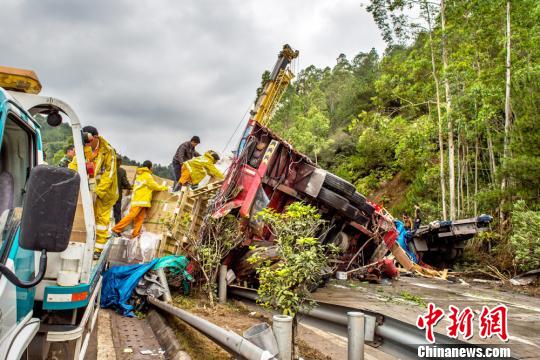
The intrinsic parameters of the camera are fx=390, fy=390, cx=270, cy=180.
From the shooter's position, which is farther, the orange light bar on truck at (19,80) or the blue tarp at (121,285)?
the blue tarp at (121,285)

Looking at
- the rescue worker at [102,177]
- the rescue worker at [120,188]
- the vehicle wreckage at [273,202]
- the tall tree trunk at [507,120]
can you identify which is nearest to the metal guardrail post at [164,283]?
the vehicle wreckage at [273,202]

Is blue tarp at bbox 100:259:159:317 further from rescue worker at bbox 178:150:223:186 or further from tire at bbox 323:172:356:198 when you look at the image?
tire at bbox 323:172:356:198

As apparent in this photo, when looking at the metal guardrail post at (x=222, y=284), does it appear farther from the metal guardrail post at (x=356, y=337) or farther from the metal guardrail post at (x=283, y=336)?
the metal guardrail post at (x=356, y=337)

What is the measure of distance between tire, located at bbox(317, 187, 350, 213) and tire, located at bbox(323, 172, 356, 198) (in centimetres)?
10

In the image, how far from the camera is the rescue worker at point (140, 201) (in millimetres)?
6398

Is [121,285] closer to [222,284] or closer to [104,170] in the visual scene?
[222,284]

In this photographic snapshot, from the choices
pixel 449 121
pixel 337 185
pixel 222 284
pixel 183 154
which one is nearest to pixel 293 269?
pixel 222 284

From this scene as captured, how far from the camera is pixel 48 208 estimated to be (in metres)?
1.50

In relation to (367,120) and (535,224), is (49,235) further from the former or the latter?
(367,120)

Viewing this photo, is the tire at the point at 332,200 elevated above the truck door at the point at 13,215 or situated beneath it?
elevated above

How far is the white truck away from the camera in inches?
59.0

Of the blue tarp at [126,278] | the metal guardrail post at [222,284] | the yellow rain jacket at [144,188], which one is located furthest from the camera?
the yellow rain jacket at [144,188]

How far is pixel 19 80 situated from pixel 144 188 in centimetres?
398

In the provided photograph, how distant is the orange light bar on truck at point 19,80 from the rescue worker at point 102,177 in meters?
1.07
